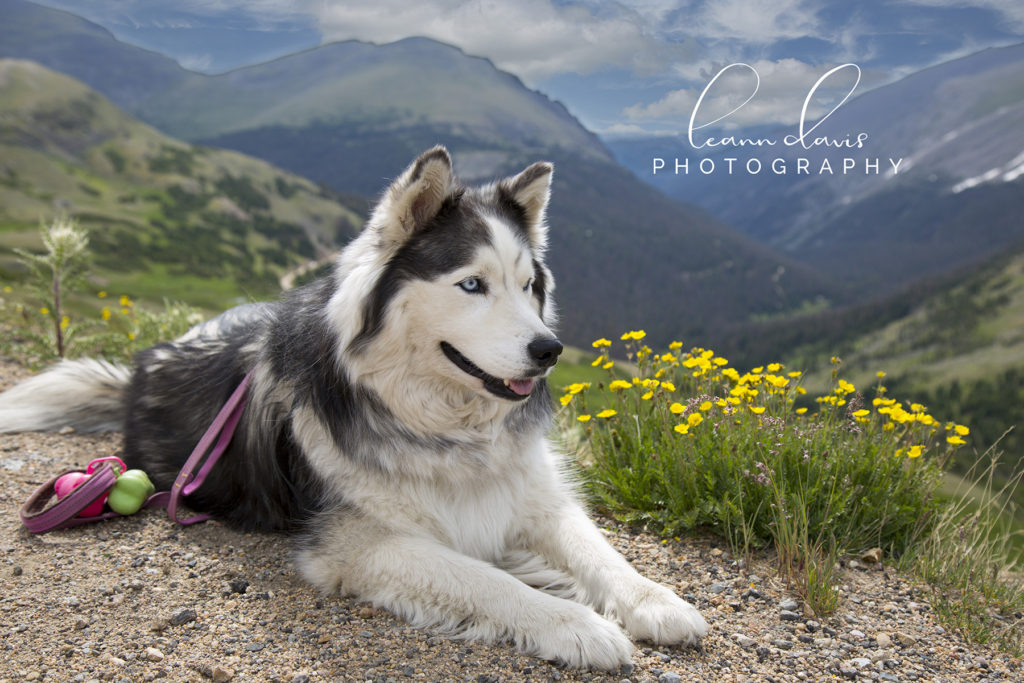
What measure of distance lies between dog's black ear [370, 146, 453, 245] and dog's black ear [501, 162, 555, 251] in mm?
508

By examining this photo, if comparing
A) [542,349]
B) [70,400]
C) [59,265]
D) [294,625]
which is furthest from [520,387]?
[59,265]

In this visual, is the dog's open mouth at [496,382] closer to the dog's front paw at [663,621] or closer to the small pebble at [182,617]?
the dog's front paw at [663,621]

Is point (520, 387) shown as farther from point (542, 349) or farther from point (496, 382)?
point (542, 349)

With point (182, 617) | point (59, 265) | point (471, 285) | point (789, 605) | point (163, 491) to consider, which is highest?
point (471, 285)

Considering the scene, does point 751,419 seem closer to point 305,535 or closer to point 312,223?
point 305,535

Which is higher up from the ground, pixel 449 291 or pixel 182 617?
pixel 449 291

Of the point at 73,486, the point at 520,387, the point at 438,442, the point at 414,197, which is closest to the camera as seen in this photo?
the point at 520,387

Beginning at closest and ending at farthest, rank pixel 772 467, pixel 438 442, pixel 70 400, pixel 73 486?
pixel 438 442 < pixel 73 486 < pixel 772 467 < pixel 70 400

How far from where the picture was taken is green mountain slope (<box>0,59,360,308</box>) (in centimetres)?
12319

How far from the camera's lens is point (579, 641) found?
340 cm

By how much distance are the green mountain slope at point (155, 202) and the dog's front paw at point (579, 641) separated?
106 meters

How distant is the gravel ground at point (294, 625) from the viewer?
3314mm

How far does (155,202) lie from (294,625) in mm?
181935

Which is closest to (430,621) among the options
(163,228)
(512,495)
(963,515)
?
(512,495)
